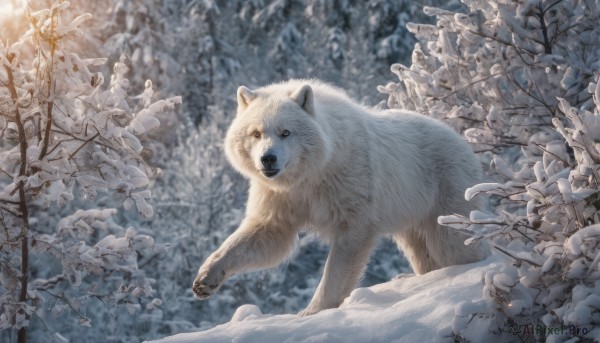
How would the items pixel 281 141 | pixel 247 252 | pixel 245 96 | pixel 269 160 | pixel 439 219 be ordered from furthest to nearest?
pixel 245 96 → pixel 247 252 → pixel 281 141 → pixel 269 160 → pixel 439 219

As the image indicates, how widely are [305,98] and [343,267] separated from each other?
126cm

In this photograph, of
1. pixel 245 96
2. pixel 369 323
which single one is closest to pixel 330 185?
pixel 245 96

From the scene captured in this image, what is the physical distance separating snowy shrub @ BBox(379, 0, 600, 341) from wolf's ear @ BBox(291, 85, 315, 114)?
149cm

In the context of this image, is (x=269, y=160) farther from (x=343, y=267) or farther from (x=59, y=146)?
(x=59, y=146)

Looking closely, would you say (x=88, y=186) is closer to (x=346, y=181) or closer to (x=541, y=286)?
(x=346, y=181)

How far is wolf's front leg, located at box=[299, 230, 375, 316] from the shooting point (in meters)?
4.86

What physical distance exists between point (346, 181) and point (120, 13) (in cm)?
1804

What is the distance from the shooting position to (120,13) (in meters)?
21.3

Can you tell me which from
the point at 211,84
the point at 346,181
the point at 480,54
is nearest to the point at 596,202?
the point at 346,181

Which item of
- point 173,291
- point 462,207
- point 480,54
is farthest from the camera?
point 173,291

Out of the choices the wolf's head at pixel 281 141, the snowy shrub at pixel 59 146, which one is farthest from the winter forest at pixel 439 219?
the wolf's head at pixel 281 141

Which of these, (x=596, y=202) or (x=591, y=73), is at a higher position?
(x=591, y=73)

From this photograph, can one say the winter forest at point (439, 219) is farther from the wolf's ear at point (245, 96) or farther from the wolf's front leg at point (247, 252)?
the wolf's ear at point (245, 96)

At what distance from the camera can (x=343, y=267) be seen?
193 inches
